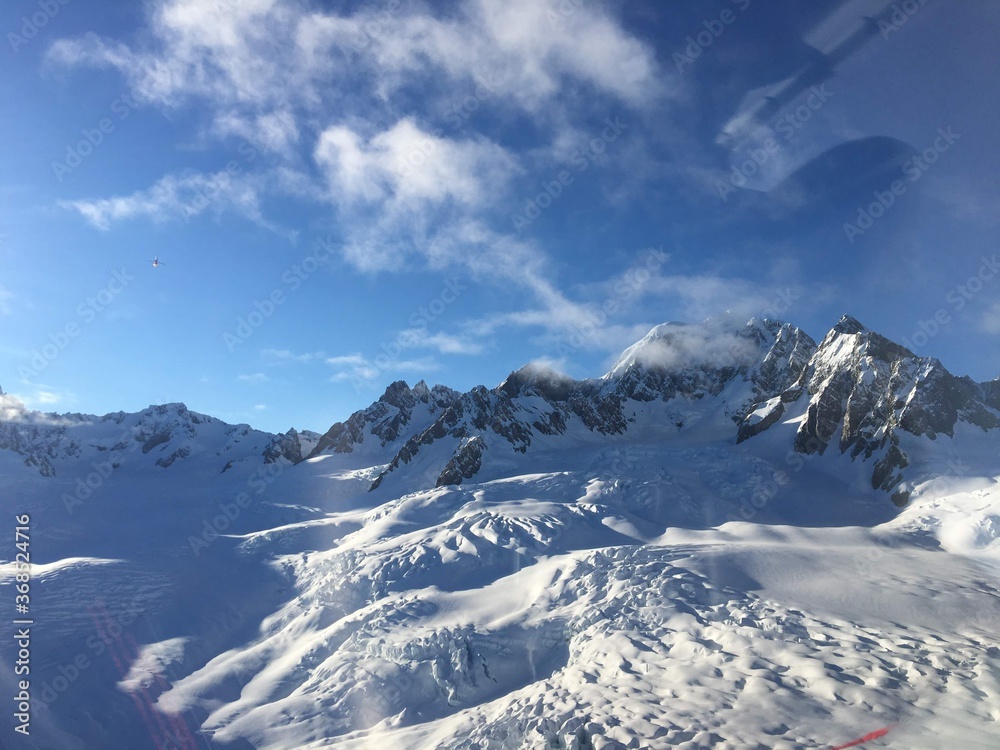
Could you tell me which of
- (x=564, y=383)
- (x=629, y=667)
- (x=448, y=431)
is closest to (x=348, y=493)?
(x=448, y=431)

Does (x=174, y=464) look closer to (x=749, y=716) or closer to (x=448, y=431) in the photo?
(x=448, y=431)

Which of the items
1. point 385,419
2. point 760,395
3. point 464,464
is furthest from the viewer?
point 385,419

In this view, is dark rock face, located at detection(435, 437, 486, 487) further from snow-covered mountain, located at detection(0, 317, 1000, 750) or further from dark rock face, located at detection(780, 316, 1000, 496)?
dark rock face, located at detection(780, 316, 1000, 496)

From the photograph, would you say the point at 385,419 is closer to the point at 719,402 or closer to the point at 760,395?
Result: the point at 719,402

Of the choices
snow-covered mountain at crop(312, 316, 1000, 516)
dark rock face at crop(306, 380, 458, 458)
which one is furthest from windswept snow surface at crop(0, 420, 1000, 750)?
dark rock face at crop(306, 380, 458, 458)

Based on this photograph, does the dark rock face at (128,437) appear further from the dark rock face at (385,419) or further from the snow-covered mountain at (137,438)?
the dark rock face at (385,419)

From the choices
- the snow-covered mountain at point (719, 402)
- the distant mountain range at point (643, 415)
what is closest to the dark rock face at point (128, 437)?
the distant mountain range at point (643, 415)

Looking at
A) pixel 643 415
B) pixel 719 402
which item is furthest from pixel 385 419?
pixel 719 402

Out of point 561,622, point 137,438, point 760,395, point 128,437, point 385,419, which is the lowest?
point 561,622
